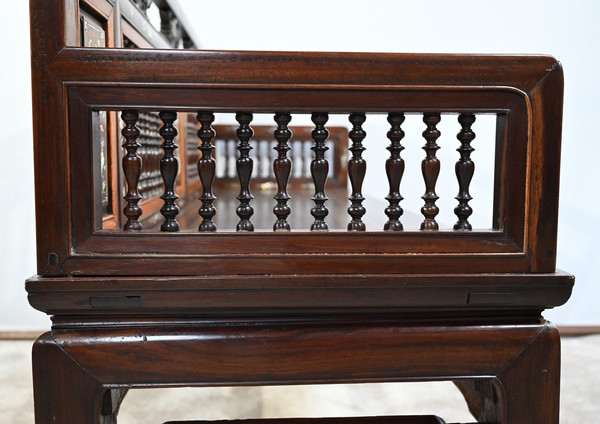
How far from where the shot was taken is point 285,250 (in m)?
0.69

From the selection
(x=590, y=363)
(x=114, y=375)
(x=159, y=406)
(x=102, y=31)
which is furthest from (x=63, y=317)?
(x=590, y=363)

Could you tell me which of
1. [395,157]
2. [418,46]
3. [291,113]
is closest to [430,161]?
[395,157]

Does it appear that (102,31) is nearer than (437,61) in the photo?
No

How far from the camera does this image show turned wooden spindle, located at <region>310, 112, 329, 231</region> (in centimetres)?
67

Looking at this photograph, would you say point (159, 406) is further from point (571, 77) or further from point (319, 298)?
point (571, 77)

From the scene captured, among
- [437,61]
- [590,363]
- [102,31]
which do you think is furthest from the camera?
[590,363]

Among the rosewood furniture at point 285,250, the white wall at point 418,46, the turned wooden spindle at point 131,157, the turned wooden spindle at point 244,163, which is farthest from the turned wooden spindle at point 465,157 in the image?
the white wall at point 418,46

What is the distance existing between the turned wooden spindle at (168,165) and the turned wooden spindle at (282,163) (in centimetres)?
13

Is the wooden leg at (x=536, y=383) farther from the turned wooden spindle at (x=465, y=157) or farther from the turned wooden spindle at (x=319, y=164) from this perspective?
the turned wooden spindle at (x=319, y=164)

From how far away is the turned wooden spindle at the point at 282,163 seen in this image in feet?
2.22

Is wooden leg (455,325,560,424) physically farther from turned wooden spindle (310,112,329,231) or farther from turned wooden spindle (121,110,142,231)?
turned wooden spindle (121,110,142,231)

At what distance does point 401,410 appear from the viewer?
4.86 ft

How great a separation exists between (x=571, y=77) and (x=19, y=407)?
2352 millimetres

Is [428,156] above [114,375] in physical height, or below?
above
